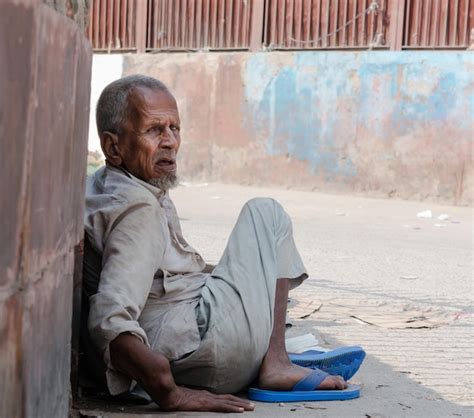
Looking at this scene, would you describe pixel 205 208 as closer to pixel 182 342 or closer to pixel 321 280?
pixel 321 280

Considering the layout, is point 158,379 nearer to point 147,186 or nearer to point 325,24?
point 147,186

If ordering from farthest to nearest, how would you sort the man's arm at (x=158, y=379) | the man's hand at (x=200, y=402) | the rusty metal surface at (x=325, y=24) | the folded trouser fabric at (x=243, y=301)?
the rusty metal surface at (x=325, y=24), the folded trouser fabric at (x=243, y=301), the man's hand at (x=200, y=402), the man's arm at (x=158, y=379)

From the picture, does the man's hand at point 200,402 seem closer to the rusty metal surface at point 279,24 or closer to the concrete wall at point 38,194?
the concrete wall at point 38,194

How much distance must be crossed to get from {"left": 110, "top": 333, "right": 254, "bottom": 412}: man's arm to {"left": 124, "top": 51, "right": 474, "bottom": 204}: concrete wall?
9.87 m

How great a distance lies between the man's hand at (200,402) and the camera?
10.5 ft

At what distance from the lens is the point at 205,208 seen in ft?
38.4

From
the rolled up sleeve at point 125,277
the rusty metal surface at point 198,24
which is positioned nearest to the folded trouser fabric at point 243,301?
the rolled up sleeve at point 125,277

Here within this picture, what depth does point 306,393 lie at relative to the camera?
353 centimetres

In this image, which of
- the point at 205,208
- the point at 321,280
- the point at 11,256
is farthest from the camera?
the point at 205,208

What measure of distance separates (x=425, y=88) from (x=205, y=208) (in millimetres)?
3384

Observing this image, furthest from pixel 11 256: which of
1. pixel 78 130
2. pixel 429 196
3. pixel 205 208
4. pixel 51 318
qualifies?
pixel 429 196

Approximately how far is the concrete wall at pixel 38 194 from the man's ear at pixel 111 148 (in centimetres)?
63

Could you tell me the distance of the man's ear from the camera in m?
3.52

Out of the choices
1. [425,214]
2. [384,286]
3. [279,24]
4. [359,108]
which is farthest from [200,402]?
[279,24]
